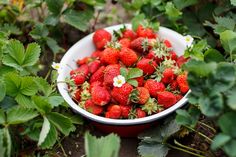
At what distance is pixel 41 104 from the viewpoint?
1615 mm

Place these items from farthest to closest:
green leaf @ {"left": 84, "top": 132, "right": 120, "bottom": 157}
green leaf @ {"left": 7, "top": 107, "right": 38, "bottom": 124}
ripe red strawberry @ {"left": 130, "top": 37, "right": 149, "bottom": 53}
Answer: ripe red strawberry @ {"left": 130, "top": 37, "right": 149, "bottom": 53} → green leaf @ {"left": 7, "top": 107, "right": 38, "bottom": 124} → green leaf @ {"left": 84, "top": 132, "right": 120, "bottom": 157}

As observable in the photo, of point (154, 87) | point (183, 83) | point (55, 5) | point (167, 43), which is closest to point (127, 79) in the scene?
point (154, 87)

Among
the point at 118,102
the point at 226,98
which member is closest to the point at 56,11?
the point at 118,102

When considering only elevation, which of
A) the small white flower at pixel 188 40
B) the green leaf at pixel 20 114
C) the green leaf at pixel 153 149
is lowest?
the green leaf at pixel 153 149

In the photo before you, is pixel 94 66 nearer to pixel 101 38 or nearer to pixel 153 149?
pixel 101 38

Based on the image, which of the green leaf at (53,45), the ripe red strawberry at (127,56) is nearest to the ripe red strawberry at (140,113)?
the ripe red strawberry at (127,56)

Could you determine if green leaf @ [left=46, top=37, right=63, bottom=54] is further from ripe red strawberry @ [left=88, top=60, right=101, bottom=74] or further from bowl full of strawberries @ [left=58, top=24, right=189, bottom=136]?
ripe red strawberry @ [left=88, top=60, right=101, bottom=74]

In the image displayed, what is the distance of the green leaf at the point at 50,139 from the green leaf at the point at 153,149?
325 millimetres

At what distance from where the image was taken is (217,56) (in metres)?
1.64

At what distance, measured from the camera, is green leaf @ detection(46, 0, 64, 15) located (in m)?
2.07

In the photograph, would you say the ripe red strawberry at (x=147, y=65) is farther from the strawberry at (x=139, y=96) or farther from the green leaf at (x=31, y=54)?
the green leaf at (x=31, y=54)

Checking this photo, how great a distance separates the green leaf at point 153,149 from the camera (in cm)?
169

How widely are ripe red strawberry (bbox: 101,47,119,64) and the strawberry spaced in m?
0.19

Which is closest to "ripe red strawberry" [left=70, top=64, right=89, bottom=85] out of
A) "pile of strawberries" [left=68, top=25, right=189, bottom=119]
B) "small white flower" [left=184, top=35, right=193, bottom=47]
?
"pile of strawberries" [left=68, top=25, right=189, bottom=119]
